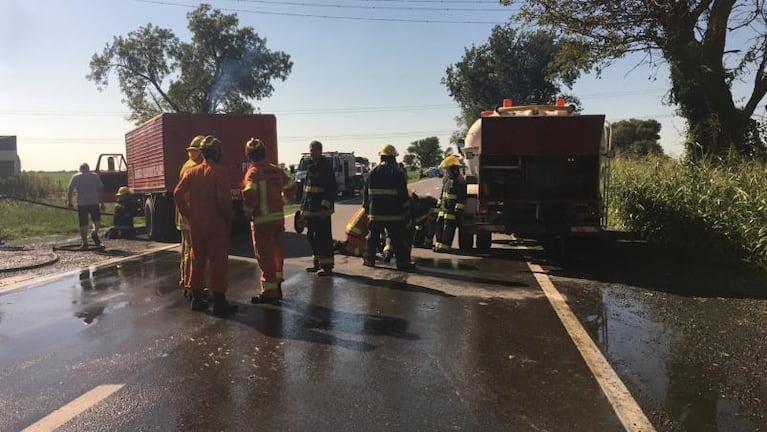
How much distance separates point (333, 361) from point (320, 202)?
4.01m

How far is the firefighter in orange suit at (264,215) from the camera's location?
707cm

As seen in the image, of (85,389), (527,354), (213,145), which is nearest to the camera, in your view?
(85,389)

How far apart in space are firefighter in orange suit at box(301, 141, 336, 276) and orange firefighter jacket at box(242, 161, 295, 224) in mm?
1410

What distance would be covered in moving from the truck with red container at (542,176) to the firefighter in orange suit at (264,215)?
13.7 ft

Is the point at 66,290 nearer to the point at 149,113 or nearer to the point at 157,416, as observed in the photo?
the point at 157,416

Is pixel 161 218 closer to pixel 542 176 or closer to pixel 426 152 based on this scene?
pixel 542 176

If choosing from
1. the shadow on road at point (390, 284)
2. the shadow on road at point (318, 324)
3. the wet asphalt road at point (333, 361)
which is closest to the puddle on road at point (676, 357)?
the wet asphalt road at point (333, 361)

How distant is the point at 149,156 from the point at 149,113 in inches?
1450

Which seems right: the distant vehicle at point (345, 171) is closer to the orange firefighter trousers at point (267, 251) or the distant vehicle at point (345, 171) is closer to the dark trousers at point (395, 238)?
the dark trousers at point (395, 238)

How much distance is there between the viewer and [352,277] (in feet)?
28.7

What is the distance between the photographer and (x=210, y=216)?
657 cm

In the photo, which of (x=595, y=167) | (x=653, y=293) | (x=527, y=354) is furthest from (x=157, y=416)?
(x=595, y=167)

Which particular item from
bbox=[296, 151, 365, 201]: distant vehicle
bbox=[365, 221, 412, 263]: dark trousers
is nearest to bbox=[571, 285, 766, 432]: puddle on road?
bbox=[365, 221, 412, 263]: dark trousers

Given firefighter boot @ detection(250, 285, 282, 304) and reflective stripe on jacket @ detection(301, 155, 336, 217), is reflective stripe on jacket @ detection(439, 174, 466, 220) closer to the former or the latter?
reflective stripe on jacket @ detection(301, 155, 336, 217)
